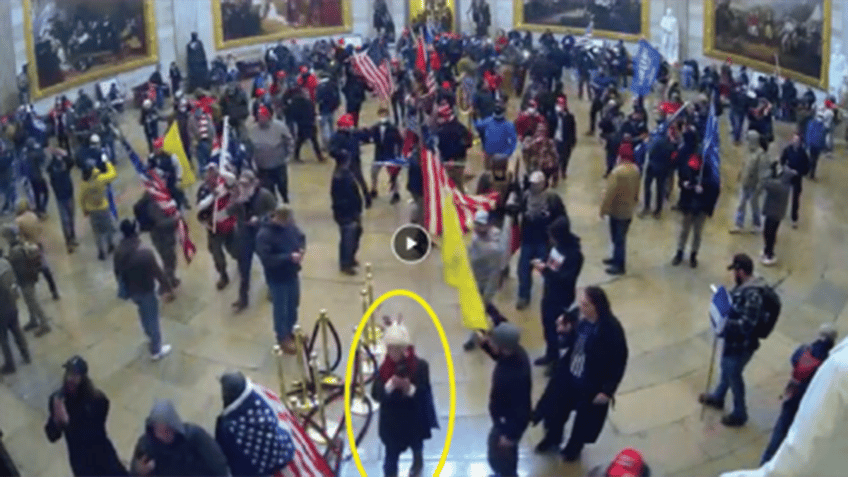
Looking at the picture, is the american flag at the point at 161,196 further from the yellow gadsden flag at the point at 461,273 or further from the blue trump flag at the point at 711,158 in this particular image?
the blue trump flag at the point at 711,158

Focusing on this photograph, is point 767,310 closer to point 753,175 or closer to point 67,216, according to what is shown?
point 753,175

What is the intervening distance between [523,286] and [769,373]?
9.75 ft

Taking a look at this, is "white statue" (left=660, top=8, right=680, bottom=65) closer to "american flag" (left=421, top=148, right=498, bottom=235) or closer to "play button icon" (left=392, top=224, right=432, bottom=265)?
"play button icon" (left=392, top=224, right=432, bottom=265)

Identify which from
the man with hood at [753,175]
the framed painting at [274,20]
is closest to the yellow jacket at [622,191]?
the man with hood at [753,175]

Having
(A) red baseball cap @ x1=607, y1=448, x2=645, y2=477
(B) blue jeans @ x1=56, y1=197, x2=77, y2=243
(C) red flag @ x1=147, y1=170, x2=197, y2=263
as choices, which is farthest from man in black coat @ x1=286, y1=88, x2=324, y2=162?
(A) red baseball cap @ x1=607, y1=448, x2=645, y2=477

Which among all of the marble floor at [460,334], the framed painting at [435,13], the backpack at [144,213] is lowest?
the marble floor at [460,334]

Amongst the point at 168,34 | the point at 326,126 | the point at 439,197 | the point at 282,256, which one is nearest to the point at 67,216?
the point at 282,256

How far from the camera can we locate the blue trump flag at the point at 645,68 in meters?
18.0

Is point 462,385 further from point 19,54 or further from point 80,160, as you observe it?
point 19,54

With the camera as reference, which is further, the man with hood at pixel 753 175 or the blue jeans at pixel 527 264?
the man with hood at pixel 753 175

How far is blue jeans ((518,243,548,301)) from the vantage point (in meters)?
12.1

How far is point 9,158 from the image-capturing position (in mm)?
16906

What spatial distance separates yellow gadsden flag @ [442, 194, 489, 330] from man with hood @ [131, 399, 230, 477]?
2879 millimetres

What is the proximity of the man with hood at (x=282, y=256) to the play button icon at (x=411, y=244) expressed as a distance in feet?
10.5
